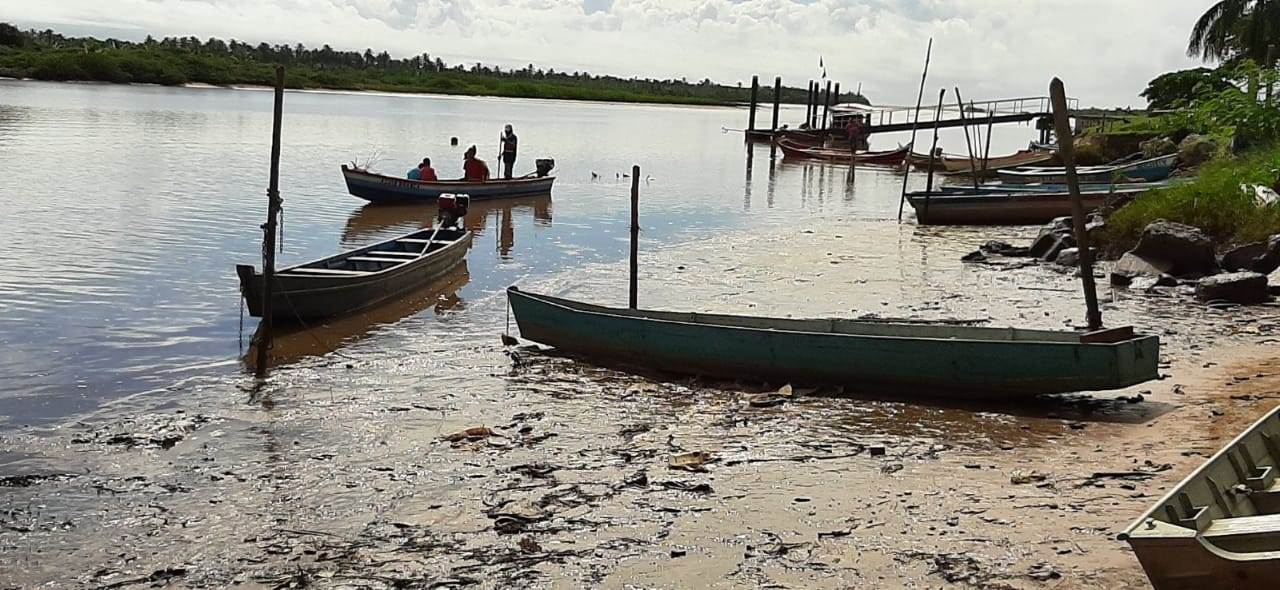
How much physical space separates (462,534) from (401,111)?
7128cm

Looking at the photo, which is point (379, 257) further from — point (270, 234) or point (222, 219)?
point (222, 219)

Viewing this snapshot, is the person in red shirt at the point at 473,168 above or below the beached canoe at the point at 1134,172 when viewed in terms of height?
below

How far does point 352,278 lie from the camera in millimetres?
14148

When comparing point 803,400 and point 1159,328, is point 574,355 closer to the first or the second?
point 803,400

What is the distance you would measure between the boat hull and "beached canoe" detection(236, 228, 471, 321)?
438 inches

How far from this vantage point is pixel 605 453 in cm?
896

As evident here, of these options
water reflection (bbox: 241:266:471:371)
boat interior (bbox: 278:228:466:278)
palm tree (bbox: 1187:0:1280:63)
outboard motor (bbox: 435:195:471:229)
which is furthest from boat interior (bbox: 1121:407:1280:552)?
palm tree (bbox: 1187:0:1280:63)

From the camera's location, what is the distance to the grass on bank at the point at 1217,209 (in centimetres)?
1585

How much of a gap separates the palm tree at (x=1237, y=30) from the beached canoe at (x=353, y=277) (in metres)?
26.8

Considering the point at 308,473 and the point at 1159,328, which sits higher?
the point at 1159,328

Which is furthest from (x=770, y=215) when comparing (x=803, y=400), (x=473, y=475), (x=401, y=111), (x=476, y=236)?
(x=401, y=111)

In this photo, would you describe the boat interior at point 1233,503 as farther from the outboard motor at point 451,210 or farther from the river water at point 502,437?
the outboard motor at point 451,210

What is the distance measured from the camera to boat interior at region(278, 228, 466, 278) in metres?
14.4

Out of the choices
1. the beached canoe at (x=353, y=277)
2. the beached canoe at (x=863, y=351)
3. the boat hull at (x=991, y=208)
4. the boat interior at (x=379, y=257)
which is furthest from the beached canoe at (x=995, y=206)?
the beached canoe at (x=863, y=351)
